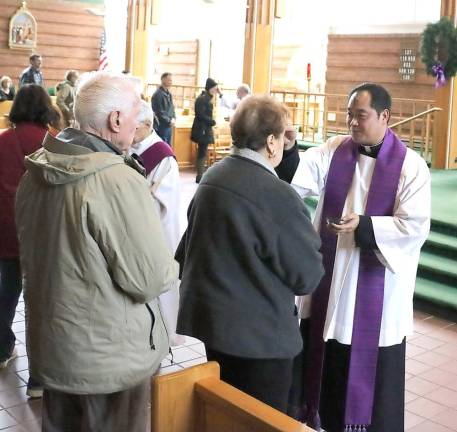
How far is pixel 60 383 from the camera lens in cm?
218

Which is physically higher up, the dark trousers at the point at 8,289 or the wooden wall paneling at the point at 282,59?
the wooden wall paneling at the point at 282,59

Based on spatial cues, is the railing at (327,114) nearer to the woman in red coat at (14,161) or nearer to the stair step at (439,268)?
the stair step at (439,268)

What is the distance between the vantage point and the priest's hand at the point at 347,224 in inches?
116

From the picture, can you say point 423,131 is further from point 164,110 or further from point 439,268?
point 439,268

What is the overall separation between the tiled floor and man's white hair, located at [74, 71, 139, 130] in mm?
1862

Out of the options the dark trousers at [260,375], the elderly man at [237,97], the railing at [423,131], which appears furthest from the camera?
the elderly man at [237,97]

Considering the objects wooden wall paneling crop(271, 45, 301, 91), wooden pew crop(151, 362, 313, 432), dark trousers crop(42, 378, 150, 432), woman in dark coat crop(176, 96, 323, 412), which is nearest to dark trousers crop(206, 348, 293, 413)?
woman in dark coat crop(176, 96, 323, 412)

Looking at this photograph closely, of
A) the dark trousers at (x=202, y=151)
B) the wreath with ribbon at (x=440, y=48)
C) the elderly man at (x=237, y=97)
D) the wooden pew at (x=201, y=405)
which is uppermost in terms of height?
the wreath with ribbon at (x=440, y=48)

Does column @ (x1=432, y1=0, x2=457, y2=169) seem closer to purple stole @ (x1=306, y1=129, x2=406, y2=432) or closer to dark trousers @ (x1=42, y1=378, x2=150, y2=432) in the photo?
purple stole @ (x1=306, y1=129, x2=406, y2=432)

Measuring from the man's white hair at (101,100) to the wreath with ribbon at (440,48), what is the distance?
8453 millimetres

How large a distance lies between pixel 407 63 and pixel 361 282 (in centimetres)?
1257

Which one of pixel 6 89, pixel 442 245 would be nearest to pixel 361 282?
pixel 442 245

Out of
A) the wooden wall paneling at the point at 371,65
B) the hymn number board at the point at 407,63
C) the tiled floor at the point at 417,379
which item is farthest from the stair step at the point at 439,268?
the hymn number board at the point at 407,63

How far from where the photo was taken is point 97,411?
232 centimetres
